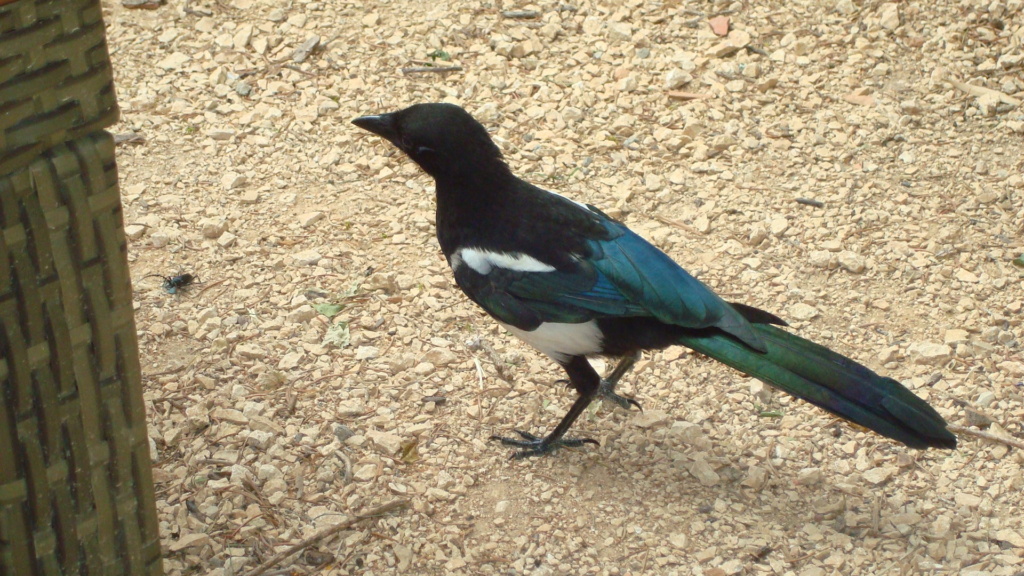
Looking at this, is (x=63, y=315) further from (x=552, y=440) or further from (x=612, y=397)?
(x=612, y=397)

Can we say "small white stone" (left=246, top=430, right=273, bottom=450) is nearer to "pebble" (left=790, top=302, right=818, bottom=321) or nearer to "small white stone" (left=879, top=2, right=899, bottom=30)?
"pebble" (left=790, top=302, right=818, bottom=321)

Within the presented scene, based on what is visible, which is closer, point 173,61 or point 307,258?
point 307,258

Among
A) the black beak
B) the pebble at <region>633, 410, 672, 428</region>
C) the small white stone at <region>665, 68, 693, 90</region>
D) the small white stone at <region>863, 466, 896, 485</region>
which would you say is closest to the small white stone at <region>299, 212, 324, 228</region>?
the black beak

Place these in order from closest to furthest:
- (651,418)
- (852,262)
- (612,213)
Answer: (651,418)
(852,262)
(612,213)

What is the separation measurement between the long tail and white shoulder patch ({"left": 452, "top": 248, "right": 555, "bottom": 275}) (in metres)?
0.48

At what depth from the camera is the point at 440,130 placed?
285 centimetres

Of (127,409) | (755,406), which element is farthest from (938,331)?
(127,409)

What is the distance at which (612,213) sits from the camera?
397 centimetres

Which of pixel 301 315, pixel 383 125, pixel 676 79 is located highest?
pixel 383 125

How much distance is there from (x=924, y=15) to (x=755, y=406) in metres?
2.65

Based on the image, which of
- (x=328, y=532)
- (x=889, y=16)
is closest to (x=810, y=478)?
(x=328, y=532)

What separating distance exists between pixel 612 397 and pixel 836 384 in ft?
2.55

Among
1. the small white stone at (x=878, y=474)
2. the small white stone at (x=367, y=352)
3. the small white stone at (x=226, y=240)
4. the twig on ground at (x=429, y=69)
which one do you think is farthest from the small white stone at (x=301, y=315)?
the small white stone at (x=878, y=474)

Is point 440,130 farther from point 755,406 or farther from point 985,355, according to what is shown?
point 985,355
